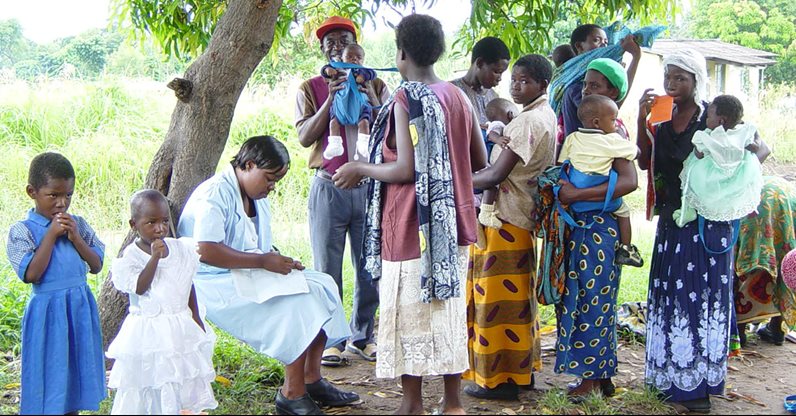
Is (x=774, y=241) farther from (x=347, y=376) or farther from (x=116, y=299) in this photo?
(x=116, y=299)

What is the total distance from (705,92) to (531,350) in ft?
5.28

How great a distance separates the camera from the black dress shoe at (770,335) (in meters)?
5.57

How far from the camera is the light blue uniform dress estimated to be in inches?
147

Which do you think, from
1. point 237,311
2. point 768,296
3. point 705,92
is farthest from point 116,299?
point 768,296

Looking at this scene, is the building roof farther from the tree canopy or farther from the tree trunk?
the tree trunk

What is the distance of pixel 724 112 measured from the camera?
396cm

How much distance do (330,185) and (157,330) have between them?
1729mm

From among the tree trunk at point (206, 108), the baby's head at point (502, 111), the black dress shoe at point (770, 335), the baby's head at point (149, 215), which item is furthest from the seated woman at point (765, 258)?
the baby's head at point (149, 215)

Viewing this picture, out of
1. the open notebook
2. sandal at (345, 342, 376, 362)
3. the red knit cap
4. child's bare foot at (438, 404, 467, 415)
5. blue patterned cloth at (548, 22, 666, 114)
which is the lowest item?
child's bare foot at (438, 404, 467, 415)

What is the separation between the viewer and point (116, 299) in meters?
4.67

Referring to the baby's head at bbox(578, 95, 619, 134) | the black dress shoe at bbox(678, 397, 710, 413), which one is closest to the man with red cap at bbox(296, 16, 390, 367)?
the baby's head at bbox(578, 95, 619, 134)

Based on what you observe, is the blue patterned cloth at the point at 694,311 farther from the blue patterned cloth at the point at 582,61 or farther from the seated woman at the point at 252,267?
the seated woman at the point at 252,267

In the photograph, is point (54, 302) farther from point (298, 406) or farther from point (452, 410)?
point (452, 410)

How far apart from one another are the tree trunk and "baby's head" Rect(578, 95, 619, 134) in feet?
6.38
